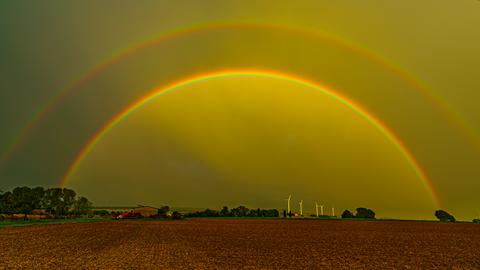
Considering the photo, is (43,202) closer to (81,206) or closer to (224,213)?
(81,206)

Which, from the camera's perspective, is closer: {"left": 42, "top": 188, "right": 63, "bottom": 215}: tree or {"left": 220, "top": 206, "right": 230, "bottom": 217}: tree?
{"left": 42, "top": 188, "right": 63, "bottom": 215}: tree


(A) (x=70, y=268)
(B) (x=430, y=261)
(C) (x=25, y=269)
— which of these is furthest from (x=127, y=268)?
(B) (x=430, y=261)

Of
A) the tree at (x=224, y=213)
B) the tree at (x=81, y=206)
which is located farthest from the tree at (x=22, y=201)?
the tree at (x=224, y=213)

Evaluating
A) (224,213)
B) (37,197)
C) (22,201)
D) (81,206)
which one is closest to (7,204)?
(22,201)

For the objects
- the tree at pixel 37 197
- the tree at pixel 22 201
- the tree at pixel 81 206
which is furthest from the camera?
the tree at pixel 81 206

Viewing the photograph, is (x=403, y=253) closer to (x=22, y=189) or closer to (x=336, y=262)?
(x=336, y=262)

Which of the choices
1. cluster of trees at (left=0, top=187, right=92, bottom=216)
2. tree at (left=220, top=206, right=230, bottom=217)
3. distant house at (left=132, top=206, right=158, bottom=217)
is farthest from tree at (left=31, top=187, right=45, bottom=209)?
tree at (left=220, top=206, right=230, bottom=217)

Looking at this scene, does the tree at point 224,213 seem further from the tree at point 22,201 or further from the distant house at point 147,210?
the tree at point 22,201

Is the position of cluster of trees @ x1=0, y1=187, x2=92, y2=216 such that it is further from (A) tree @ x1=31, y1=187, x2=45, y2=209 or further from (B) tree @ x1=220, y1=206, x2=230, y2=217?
(B) tree @ x1=220, y1=206, x2=230, y2=217

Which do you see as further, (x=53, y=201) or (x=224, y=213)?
(x=224, y=213)
